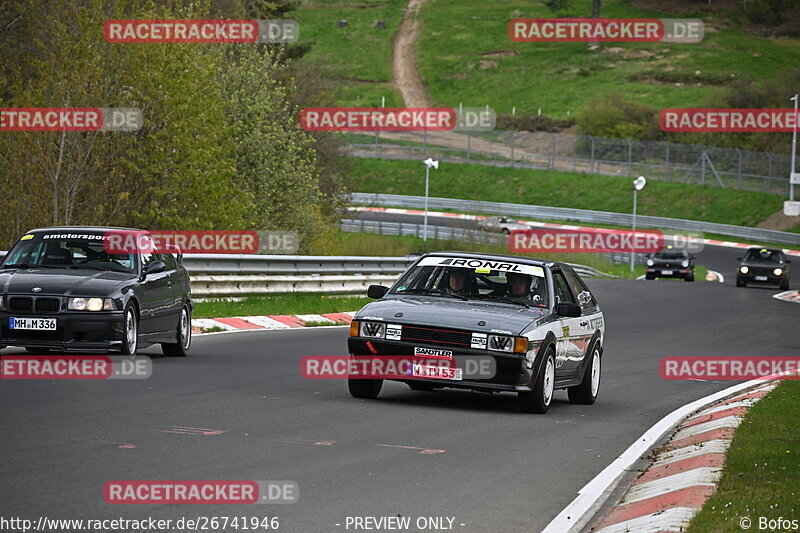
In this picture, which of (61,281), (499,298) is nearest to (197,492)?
(499,298)

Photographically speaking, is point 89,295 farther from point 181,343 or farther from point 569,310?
point 569,310

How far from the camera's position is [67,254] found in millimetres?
15367

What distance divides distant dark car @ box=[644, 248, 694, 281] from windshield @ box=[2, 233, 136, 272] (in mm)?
36471

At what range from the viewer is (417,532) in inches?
273

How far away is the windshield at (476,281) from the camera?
13.3 meters

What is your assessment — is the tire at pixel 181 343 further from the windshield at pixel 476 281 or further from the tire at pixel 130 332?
the windshield at pixel 476 281

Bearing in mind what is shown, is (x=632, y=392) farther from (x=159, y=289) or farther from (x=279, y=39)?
(x=279, y=39)

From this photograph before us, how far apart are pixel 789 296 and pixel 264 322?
23.5 metres

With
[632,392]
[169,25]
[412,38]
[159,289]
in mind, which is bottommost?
[632,392]

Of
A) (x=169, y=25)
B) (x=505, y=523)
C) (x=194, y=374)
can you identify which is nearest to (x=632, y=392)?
(x=194, y=374)

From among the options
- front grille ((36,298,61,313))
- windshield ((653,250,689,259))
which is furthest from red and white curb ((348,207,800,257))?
front grille ((36,298,61,313))

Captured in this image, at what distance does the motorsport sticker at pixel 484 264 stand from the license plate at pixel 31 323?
406 cm

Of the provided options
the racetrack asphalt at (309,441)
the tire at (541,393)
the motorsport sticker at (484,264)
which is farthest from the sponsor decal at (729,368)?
the tire at (541,393)

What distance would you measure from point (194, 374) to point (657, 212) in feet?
208
